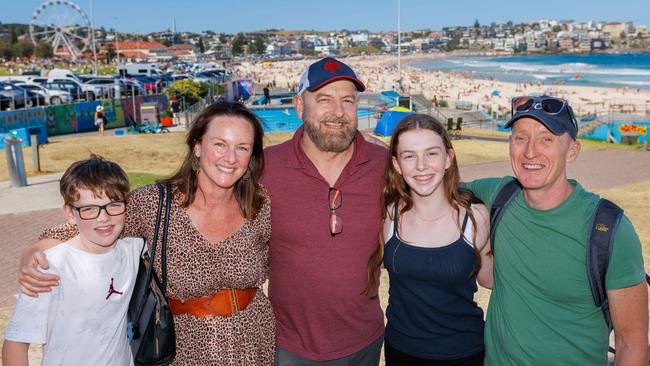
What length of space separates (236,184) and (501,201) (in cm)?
135

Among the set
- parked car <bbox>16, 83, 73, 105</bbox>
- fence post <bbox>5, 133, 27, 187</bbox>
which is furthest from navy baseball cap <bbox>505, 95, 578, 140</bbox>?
parked car <bbox>16, 83, 73, 105</bbox>

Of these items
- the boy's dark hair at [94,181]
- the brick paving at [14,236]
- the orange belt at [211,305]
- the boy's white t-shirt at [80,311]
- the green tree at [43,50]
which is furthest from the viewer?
the green tree at [43,50]

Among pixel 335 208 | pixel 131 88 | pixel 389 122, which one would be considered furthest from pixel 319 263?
pixel 131 88

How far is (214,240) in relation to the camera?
2.73m

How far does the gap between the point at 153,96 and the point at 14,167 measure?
2295 centimetres

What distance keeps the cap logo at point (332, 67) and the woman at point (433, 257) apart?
1.71 ft

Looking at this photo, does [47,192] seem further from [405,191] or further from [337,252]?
Answer: [405,191]

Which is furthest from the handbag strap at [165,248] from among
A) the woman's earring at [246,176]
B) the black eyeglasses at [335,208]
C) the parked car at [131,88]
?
the parked car at [131,88]

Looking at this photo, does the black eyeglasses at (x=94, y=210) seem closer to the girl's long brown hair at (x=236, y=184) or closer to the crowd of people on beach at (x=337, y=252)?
the crowd of people on beach at (x=337, y=252)

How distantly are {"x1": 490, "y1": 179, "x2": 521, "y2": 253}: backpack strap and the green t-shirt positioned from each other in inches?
1.2

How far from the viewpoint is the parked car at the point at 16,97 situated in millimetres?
25609

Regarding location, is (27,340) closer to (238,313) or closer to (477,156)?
(238,313)

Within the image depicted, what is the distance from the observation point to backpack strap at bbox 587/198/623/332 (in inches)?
86.5

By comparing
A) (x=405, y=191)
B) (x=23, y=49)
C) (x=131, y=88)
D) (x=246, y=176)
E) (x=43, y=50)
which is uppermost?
(x=23, y=49)
